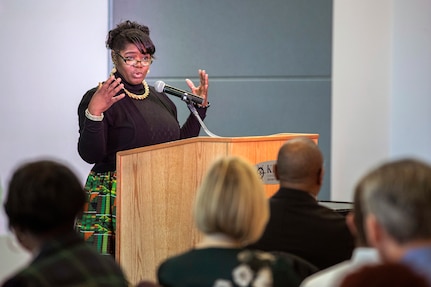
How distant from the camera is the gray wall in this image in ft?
14.3

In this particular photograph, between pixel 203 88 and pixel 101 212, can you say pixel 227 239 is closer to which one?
pixel 101 212

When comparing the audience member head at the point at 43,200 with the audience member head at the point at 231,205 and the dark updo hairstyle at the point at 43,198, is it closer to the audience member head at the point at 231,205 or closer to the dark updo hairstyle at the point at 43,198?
the dark updo hairstyle at the point at 43,198

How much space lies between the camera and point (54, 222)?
1662 millimetres

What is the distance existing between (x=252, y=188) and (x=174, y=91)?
1393mm

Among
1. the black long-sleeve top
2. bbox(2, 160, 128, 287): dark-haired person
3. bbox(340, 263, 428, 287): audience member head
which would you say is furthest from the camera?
the black long-sleeve top

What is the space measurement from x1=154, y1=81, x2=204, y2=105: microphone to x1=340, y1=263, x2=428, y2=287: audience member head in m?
1.99

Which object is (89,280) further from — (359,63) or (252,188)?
(359,63)

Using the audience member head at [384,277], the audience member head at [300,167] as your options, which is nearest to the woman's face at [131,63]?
the audience member head at [300,167]

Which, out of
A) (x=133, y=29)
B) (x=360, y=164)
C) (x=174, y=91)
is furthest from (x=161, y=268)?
(x=360, y=164)

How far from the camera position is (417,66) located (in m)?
4.29

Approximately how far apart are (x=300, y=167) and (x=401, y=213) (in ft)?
2.92

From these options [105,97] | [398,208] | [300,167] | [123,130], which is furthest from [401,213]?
[123,130]

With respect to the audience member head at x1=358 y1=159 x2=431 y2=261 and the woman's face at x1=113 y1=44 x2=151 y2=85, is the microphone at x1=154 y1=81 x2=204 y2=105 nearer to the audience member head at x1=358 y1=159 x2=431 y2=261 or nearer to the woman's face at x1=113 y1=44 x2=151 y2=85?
the woman's face at x1=113 y1=44 x2=151 y2=85

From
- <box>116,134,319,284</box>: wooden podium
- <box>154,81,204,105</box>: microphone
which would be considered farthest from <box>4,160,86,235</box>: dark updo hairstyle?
<box>154,81,204,105</box>: microphone
